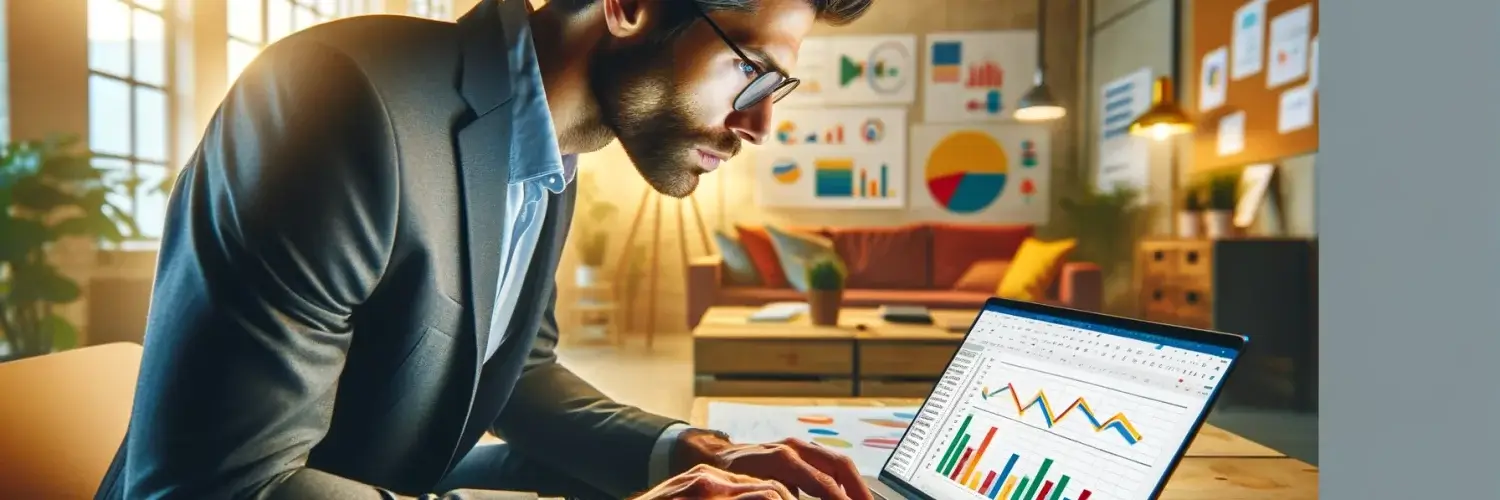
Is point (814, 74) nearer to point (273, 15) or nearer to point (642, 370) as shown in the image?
point (642, 370)

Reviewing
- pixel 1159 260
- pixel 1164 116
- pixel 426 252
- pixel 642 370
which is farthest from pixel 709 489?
pixel 1164 116

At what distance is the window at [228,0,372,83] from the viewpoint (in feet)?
3.33

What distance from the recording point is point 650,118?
0.63 m

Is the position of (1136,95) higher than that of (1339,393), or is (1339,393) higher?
(1136,95)

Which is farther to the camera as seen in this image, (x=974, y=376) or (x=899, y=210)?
(x=899, y=210)

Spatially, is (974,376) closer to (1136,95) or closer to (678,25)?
(678,25)

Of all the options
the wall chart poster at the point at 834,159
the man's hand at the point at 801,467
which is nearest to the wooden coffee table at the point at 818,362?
the man's hand at the point at 801,467

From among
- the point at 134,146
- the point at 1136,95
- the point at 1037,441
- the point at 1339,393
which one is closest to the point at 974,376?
the point at 1037,441

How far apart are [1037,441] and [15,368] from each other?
724 millimetres

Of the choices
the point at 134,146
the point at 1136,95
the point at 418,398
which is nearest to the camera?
the point at 418,398

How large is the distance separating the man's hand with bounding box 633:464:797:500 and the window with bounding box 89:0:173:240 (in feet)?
5.33

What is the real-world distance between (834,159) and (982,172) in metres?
0.89

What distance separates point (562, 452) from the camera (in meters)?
0.73

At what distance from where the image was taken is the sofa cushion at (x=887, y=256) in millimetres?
4398
